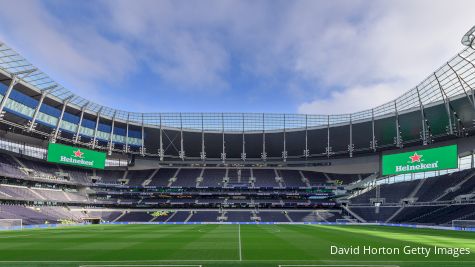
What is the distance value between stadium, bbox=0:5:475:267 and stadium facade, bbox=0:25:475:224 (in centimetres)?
28

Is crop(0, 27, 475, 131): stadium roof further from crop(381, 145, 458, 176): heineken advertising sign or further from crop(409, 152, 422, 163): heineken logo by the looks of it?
crop(409, 152, 422, 163): heineken logo

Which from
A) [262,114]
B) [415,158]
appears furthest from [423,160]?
[262,114]

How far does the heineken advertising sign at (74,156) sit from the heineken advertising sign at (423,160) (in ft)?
203

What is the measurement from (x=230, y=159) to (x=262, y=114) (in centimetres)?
1745

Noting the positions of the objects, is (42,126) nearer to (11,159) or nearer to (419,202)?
(11,159)

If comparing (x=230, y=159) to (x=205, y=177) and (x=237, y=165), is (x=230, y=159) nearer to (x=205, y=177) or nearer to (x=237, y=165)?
(x=237, y=165)

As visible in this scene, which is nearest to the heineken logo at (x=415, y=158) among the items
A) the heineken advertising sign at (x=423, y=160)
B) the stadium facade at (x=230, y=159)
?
the heineken advertising sign at (x=423, y=160)

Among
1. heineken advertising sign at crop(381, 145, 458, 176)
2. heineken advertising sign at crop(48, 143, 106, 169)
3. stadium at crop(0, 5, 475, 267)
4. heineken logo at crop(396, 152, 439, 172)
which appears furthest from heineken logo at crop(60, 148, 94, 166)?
heineken logo at crop(396, 152, 439, 172)

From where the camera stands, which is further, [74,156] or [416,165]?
[74,156]

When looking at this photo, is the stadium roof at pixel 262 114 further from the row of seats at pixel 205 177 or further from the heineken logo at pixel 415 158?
the row of seats at pixel 205 177

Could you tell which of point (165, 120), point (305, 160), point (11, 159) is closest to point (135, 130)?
point (165, 120)

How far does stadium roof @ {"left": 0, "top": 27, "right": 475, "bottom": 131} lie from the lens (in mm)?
55375

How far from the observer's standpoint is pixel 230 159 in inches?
3765

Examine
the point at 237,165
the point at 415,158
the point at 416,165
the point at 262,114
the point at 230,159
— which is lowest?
the point at 237,165
